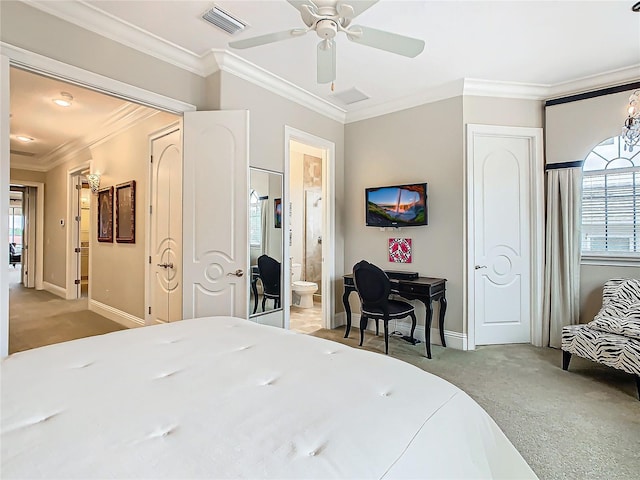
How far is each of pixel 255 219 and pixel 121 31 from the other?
1819mm

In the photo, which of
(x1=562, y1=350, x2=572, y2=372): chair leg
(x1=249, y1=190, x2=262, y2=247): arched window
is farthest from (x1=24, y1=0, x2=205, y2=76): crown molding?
(x1=562, y1=350, x2=572, y2=372): chair leg

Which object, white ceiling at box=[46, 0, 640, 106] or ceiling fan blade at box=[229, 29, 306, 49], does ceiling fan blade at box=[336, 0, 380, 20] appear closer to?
ceiling fan blade at box=[229, 29, 306, 49]

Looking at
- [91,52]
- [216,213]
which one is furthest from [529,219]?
[91,52]

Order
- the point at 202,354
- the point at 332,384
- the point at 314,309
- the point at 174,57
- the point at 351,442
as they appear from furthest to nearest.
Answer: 1. the point at 314,309
2. the point at 174,57
3. the point at 202,354
4. the point at 332,384
5. the point at 351,442

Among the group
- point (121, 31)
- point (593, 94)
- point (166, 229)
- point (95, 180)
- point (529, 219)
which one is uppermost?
point (121, 31)

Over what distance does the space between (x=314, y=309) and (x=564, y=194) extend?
369 centimetres

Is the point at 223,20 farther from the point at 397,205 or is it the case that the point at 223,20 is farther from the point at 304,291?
the point at 304,291

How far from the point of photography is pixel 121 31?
2.60 m

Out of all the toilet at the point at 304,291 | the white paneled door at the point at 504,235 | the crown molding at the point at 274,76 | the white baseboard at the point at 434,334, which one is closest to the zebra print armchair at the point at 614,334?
the white paneled door at the point at 504,235

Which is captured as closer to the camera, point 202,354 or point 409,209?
point 202,354

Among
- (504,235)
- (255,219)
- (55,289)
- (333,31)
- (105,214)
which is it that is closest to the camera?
(333,31)

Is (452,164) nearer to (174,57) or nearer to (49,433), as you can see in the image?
(174,57)

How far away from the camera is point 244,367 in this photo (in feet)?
4.12

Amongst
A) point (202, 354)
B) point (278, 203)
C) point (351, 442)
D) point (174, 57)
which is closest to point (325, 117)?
point (278, 203)
